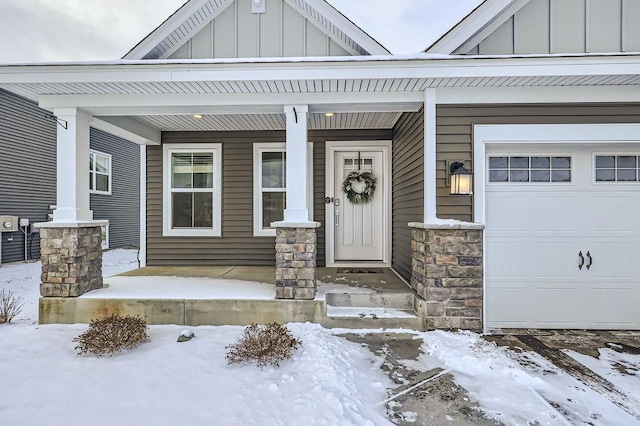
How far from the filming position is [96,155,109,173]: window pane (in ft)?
32.2

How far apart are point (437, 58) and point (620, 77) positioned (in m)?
1.98

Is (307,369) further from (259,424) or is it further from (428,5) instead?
(428,5)

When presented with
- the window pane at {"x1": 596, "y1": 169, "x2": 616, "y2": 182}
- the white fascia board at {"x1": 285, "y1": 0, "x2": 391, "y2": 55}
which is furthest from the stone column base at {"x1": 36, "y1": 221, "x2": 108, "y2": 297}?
the window pane at {"x1": 596, "y1": 169, "x2": 616, "y2": 182}

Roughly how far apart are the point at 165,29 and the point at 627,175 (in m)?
5.97

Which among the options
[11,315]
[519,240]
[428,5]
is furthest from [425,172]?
[428,5]

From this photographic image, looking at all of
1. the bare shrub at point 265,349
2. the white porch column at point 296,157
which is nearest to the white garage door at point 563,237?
the white porch column at point 296,157

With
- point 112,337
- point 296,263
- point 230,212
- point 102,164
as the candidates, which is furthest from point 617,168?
point 102,164

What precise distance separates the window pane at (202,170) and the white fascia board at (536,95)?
4062 mm

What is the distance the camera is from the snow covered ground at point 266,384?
2.15 m

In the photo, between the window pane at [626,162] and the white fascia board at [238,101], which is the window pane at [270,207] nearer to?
the white fascia board at [238,101]

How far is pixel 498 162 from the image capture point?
13.0 feet

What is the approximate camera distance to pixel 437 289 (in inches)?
144

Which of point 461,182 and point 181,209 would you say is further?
point 181,209

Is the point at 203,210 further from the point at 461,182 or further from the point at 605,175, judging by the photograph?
the point at 605,175
